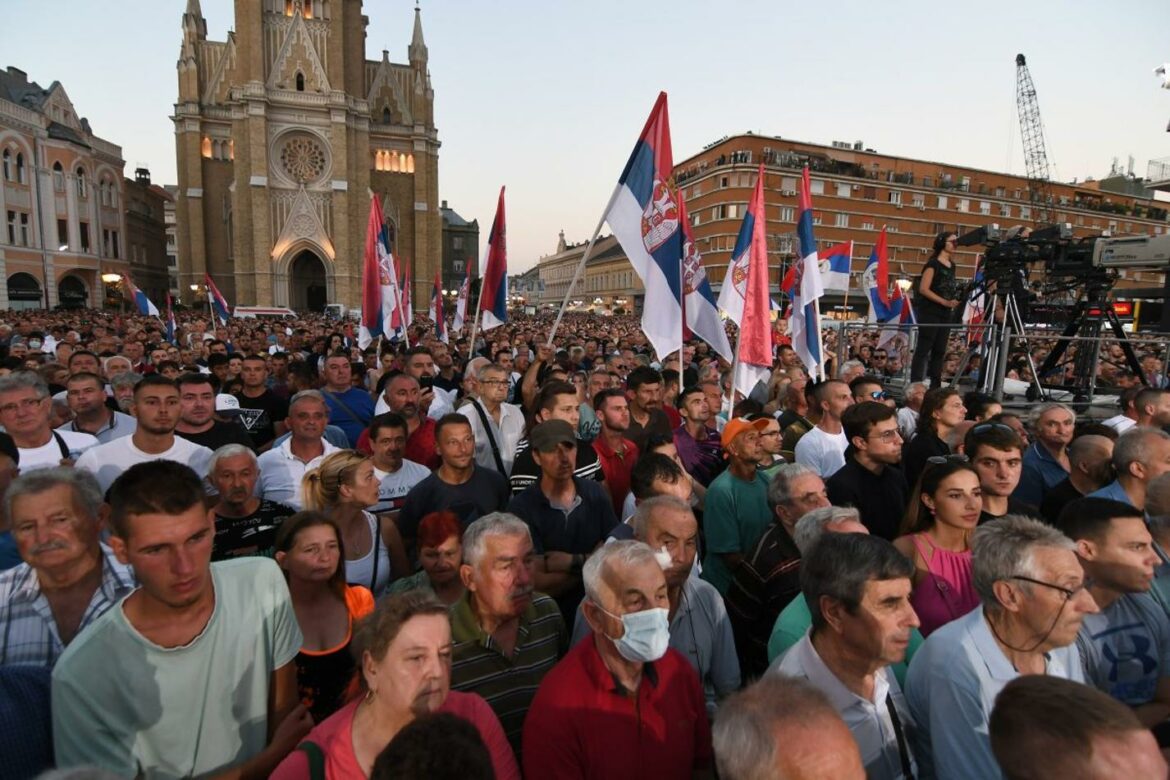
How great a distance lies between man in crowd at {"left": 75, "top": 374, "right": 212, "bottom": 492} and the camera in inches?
148

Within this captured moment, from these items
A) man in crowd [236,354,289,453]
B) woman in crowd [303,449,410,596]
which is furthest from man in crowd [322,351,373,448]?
woman in crowd [303,449,410,596]

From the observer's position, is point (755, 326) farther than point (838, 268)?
No

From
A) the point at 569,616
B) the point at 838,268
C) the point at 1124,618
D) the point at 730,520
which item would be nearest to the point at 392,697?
the point at 569,616

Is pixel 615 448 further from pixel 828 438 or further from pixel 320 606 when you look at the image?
pixel 320 606

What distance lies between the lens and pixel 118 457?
3809 mm

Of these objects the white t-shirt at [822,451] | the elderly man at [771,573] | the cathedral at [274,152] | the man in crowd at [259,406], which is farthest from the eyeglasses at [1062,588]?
the cathedral at [274,152]

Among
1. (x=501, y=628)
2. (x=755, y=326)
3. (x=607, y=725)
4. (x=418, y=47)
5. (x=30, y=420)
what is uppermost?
(x=418, y=47)

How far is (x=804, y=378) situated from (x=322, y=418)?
486 cm

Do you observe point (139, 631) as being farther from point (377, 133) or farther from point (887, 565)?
point (377, 133)

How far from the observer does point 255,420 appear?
591cm

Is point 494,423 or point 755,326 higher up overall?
point 755,326

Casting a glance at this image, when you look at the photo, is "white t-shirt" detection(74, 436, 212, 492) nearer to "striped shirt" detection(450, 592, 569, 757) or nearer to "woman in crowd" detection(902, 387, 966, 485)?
"striped shirt" detection(450, 592, 569, 757)

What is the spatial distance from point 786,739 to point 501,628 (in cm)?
131

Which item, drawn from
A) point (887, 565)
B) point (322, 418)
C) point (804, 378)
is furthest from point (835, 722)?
point (804, 378)
